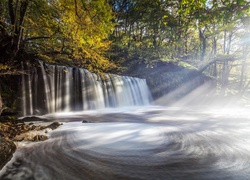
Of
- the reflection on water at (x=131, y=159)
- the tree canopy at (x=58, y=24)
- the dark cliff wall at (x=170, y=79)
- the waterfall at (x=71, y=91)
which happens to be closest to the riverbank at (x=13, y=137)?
the reflection on water at (x=131, y=159)

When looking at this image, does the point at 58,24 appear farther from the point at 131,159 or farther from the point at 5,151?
the point at 131,159

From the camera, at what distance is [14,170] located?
2.51 m

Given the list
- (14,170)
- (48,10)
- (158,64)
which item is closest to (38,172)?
(14,170)

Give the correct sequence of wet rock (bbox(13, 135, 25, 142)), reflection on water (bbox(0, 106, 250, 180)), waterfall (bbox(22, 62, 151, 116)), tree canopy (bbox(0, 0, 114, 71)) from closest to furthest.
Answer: reflection on water (bbox(0, 106, 250, 180)) < wet rock (bbox(13, 135, 25, 142)) < tree canopy (bbox(0, 0, 114, 71)) < waterfall (bbox(22, 62, 151, 116))

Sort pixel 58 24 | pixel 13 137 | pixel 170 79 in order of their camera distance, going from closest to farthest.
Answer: pixel 13 137, pixel 58 24, pixel 170 79

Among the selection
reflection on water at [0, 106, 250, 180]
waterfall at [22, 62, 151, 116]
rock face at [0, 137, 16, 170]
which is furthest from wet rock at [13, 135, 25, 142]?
waterfall at [22, 62, 151, 116]

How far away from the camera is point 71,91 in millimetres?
9766

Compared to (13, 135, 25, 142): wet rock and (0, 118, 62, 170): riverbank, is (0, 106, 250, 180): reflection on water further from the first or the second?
(13, 135, 25, 142): wet rock

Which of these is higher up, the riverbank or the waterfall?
the waterfall

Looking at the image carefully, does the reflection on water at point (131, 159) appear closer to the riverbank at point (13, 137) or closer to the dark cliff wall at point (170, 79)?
the riverbank at point (13, 137)

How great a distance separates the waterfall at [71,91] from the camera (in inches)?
302

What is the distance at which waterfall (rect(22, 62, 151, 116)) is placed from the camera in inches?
302

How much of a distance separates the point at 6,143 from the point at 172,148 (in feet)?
10.5

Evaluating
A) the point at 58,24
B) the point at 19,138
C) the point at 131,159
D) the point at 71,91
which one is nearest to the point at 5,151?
the point at 19,138
